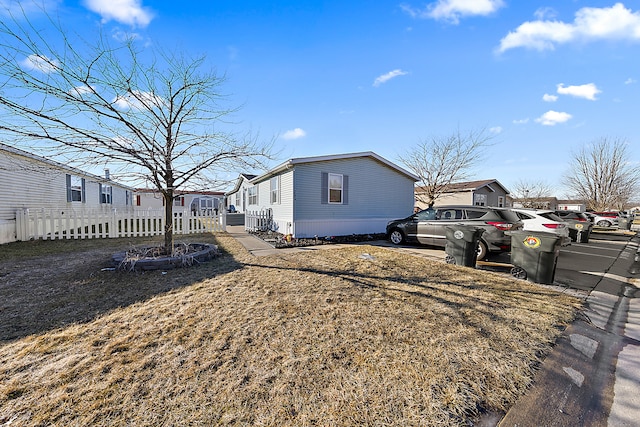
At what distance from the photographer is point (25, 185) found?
33.2ft

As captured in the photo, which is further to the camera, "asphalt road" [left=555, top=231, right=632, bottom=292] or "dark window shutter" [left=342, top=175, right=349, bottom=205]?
"dark window shutter" [left=342, top=175, right=349, bottom=205]

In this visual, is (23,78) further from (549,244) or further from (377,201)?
(377,201)

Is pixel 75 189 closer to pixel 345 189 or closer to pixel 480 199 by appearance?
pixel 345 189

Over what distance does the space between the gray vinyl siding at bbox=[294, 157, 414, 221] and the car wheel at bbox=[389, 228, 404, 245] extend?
→ 227cm

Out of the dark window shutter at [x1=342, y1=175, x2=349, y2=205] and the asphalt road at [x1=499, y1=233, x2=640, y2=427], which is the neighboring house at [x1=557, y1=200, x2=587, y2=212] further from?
the asphalt road at [x1=499, y1=233, x2=640, y2=427]

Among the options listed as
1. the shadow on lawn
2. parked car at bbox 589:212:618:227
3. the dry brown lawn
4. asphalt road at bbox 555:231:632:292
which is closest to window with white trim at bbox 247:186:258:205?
the shadow on lawn

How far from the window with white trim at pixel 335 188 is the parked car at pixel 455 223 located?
260 centimetres

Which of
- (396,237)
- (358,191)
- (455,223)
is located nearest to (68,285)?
(396,237)

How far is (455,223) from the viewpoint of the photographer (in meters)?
8.24

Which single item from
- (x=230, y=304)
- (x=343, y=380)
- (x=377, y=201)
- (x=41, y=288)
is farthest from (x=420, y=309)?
(x=377, y=201)

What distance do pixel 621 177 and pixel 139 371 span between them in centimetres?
3579

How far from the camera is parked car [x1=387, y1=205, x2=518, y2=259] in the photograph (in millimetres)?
7125

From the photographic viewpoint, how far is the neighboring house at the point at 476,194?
21.7 meters

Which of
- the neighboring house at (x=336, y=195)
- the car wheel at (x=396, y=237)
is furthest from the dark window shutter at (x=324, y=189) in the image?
Result: the car wheel at (x=396, y=237)
